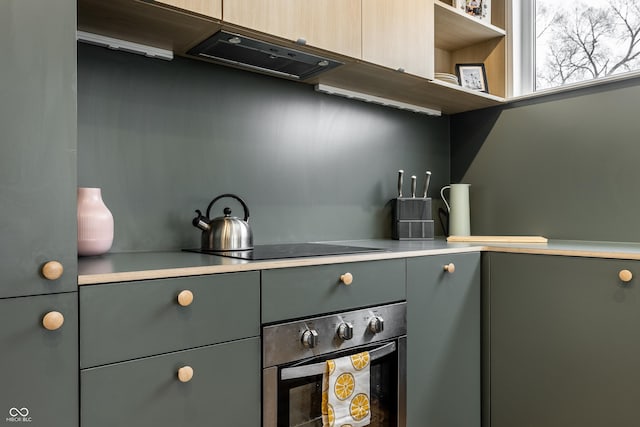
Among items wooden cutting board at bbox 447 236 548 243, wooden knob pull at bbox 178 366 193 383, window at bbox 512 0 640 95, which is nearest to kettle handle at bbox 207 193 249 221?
wooden knob pull at bbox 178 366 193 383

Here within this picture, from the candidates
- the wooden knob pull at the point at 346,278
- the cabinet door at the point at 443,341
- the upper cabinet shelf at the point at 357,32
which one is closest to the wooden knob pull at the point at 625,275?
the cabinet door at the point at 443,341

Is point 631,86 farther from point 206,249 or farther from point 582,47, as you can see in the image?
point 206,249

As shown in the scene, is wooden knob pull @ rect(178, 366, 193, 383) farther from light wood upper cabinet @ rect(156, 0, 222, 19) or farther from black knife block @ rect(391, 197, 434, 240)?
black knife block @ rect(391, 197, 434, 240)

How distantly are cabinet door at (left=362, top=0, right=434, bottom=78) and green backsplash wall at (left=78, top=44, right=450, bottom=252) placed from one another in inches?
16.5

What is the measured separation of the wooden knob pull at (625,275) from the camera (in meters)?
1.60

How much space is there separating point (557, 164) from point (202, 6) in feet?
6.05

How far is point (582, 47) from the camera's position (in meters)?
2.33

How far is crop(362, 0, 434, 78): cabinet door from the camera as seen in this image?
1810mm

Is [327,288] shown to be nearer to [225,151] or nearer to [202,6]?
[225,151]

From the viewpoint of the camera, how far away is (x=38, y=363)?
3.18ft

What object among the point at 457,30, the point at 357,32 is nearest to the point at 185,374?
the point at 357,32

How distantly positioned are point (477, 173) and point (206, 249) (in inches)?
66.8

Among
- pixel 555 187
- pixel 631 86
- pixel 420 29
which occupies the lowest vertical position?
pixel 555 187

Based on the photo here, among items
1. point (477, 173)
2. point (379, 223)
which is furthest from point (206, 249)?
point (477, 173)
